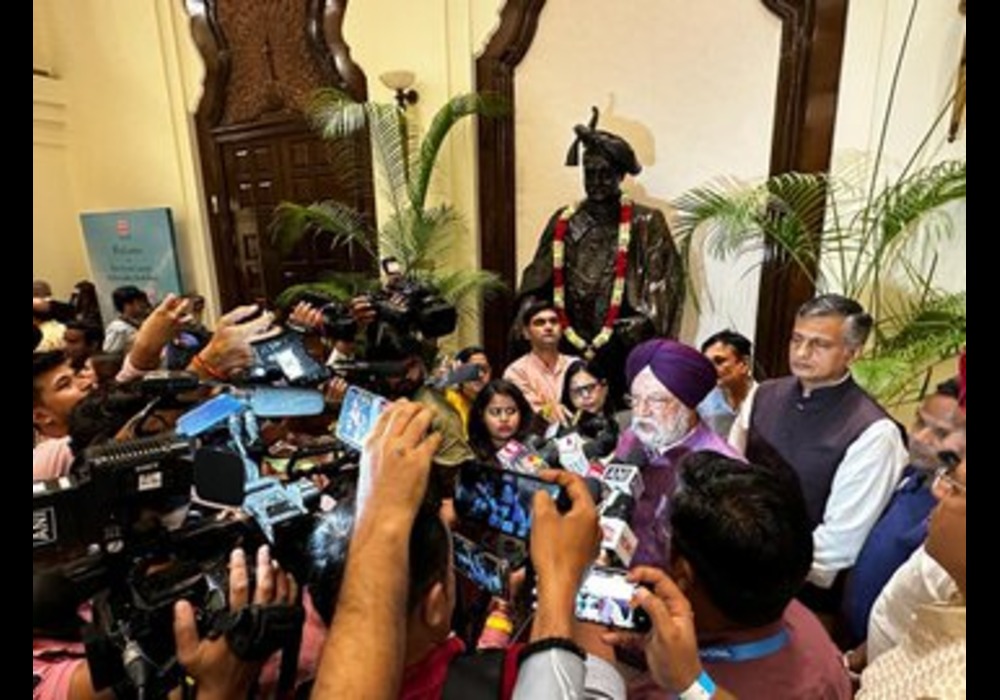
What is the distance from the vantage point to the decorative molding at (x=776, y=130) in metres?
2.86

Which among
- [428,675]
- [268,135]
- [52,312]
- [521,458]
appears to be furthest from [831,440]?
[268,135]

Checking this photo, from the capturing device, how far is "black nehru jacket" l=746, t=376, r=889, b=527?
1499mm

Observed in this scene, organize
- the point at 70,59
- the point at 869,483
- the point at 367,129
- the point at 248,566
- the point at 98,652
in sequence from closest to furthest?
the point at 98,652
the point at 248,566
the point at 869,483
the point at 367,129
the point at 70,59

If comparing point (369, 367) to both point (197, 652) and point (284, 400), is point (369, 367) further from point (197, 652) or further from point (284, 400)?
point (197, 652)

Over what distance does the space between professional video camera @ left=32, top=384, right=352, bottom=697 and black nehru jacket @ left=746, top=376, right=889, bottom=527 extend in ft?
4.37

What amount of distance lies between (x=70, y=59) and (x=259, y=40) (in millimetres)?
2281

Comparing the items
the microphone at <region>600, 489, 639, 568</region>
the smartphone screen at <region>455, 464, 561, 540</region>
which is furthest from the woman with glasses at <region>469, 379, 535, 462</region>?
the smartphone screen at <region>455, 464, 561, 540</region>

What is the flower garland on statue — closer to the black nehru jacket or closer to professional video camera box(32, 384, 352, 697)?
the black nehru jacket

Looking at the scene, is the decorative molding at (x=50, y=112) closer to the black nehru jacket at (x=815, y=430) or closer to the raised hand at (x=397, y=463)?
the raised hand at (x=397, y=463)

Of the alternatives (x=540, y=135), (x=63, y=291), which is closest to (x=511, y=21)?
(x=540, y=135)

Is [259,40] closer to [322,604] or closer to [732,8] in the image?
[732,8]

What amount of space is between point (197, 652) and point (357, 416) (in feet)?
1.39
